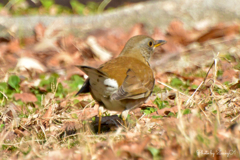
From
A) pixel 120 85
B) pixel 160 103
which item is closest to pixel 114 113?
pixel 160 103

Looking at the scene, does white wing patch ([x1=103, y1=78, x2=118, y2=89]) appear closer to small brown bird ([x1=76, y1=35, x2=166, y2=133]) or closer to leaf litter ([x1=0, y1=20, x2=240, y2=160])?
small brown bird ([x1=76, y1=35, x2=166, y2=133])

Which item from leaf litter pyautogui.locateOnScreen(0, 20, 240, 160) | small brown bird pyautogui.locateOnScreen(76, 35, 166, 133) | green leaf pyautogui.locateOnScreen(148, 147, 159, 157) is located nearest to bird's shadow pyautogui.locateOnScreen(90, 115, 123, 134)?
leaf litter pyautogui.locateOnScreen(0, 20, 240, 160)

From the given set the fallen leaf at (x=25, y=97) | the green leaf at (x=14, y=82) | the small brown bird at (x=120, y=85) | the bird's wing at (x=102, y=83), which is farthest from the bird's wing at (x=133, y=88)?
the green leaf at (x=14, y=82)

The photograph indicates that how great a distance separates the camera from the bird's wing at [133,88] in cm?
359

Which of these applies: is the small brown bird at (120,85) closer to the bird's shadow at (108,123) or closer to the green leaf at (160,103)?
the bird's shadow at (108,123)

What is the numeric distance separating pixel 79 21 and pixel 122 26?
48.3 inches

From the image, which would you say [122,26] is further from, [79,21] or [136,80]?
[136,80]

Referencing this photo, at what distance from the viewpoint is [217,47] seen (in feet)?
24.5

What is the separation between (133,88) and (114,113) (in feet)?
3.99

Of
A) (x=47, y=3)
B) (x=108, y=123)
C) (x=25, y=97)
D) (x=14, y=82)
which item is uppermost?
(x=47, y=3)

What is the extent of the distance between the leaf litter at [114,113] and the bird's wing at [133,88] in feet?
0.57

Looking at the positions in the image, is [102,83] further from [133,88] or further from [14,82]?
[14,82]

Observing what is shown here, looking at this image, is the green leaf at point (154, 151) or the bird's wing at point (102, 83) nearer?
the green leaf at point (154, 151)

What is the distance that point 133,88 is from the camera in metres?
3.73
